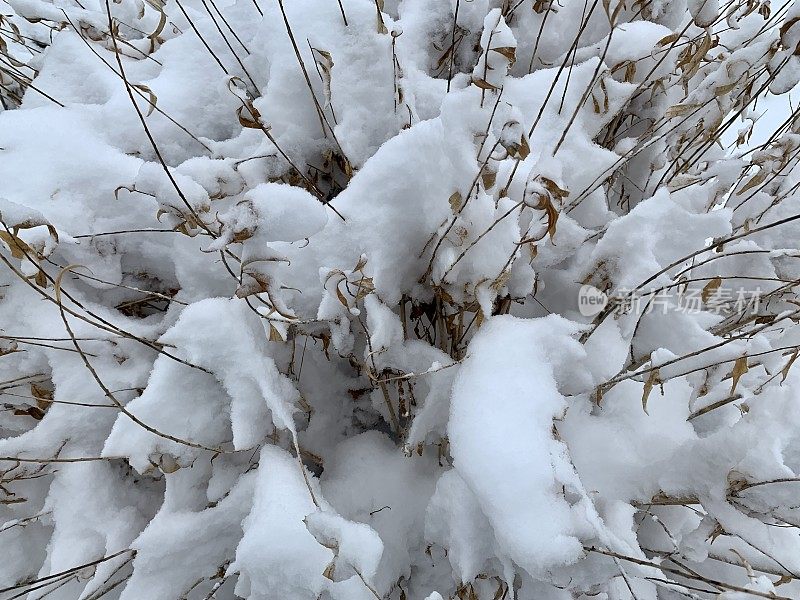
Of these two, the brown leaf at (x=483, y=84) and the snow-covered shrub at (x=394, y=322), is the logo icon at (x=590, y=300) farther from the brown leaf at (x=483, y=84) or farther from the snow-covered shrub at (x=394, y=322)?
the brown leaf at (x=483, y=84)

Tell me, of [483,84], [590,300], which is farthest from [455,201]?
[590,300]

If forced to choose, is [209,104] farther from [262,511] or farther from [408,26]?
[262,511]

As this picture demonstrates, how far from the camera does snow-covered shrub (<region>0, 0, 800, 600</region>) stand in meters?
0.71

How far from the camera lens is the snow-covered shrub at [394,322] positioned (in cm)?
71

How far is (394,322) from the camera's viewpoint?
856mm

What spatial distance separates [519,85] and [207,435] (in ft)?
3.18

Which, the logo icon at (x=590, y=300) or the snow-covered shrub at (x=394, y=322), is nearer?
the snow-covered shrub at (x=394, y=322)

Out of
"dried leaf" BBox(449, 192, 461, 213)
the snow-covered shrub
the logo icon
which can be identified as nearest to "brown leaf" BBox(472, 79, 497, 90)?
the snow-covered shrub

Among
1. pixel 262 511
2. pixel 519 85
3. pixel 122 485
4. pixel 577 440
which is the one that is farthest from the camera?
pixel 519 85

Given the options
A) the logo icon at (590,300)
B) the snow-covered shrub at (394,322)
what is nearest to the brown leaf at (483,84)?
the snow-covered shrub at (394,322)

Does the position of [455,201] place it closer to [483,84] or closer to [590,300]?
[483,84]

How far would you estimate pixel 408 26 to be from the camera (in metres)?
1.18

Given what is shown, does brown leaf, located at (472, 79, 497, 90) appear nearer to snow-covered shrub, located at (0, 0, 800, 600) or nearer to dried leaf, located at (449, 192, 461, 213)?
snow-covered shrub, located at (0, 0, 800, 600)

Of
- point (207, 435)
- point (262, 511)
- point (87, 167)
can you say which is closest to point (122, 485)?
point (207, 435)
